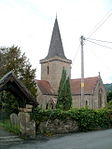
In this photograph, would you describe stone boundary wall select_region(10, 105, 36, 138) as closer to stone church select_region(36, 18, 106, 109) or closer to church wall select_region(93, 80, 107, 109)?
stone church select_region(36, 18, 106, 109)

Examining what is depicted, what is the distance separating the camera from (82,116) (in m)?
17.2

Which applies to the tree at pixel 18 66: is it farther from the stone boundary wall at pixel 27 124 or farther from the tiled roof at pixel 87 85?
the tiled roof at pixel 87 85

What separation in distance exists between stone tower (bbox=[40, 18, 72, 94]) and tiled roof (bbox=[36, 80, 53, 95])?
3.72 feet

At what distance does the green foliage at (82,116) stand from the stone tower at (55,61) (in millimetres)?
37102

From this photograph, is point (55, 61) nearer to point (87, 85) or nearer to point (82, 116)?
point (87, 85)

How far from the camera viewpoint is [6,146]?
11.1 meters

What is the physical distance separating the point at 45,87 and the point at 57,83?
130 inches

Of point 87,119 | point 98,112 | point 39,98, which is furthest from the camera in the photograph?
point 39,98

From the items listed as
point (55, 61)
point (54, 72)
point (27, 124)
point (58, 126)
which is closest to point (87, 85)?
point (54, 72)

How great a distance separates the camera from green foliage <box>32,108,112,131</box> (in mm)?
15125

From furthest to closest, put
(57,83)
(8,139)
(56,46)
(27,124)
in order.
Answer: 1. (56,46)
2. (57,83)
3. (27,124)
4. (8,139)

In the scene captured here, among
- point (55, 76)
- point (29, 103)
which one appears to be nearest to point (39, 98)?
point (55, 76)

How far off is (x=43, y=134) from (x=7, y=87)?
3.57 m

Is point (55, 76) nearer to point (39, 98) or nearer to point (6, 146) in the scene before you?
point (39, 98)
